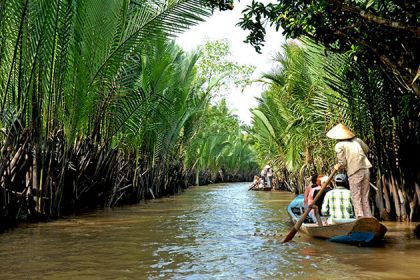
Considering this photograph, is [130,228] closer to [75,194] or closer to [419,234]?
[75,194]

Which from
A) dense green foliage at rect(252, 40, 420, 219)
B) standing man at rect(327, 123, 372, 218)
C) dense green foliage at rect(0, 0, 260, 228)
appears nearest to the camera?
standing man at rect(327, 123, 372, 218)

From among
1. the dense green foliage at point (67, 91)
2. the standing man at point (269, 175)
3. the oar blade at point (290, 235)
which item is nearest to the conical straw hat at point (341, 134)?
the oar blade at point (290, 235)

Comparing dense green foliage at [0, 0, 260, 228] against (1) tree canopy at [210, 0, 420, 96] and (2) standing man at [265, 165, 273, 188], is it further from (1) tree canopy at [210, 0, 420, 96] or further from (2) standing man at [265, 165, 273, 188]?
(2) standing man at [265, 165, 273, 188]

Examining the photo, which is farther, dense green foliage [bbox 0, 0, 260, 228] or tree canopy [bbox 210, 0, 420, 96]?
dense green foliage [bbox 0, 0, 260, 228]

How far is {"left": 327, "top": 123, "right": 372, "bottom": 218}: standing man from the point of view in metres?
7.23

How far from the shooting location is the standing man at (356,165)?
7.23 m

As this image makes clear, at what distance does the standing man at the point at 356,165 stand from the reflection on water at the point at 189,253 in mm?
639

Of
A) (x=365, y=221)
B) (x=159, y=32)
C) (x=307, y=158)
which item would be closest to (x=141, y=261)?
(x=365, y=221)

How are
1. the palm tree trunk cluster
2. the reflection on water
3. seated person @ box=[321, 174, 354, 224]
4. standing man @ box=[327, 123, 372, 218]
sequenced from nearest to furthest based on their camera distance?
the reflection on water < standing man @ box=[327, 123, 372, 218] < seated person @ box=[321, 174, 354, 224] < the palm tree trunk cluster

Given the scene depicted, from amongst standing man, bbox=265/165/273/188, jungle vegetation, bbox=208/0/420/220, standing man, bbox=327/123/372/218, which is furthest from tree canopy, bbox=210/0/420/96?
standing man, bbox=265/165/273/188

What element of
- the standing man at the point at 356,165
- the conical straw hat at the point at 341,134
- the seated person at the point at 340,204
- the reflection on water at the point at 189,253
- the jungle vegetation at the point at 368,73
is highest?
the jungle vegetation at the point at 368,73

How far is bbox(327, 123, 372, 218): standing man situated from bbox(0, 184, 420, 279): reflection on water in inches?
25.1

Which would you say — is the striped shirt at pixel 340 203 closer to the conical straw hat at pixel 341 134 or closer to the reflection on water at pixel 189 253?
the reflection on water at pixel 189 253

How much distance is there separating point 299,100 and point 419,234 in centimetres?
693
